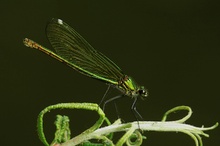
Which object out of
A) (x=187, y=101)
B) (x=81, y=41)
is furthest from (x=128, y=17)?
(x=81, y=41)

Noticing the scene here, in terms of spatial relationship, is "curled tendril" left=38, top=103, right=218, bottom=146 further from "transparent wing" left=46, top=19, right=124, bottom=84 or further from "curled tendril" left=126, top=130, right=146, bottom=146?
"transparent wing" left=46, top=19, right=124, bottom=84

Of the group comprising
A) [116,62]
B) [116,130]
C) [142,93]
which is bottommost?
[116,130]

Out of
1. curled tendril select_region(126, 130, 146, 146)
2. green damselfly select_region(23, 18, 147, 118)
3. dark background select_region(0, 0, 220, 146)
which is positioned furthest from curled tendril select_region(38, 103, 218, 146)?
dark background select_region(0, 0, 220, 146)

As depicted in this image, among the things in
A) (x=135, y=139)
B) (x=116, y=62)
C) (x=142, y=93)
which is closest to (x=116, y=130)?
(x=135, y=139)

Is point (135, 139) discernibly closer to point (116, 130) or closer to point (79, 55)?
point (116, 130)

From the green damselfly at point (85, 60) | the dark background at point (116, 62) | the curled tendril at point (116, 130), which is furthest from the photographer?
the dark background at point (116, 62)

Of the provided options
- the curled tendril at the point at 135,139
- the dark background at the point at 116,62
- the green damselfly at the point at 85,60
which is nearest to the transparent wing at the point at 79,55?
the green damselfly at the point at 85,60

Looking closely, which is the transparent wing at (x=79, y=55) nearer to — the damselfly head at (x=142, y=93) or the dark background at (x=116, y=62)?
the damselfly head at (x=142, y=93)

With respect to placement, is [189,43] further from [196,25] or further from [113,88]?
[113,88]
